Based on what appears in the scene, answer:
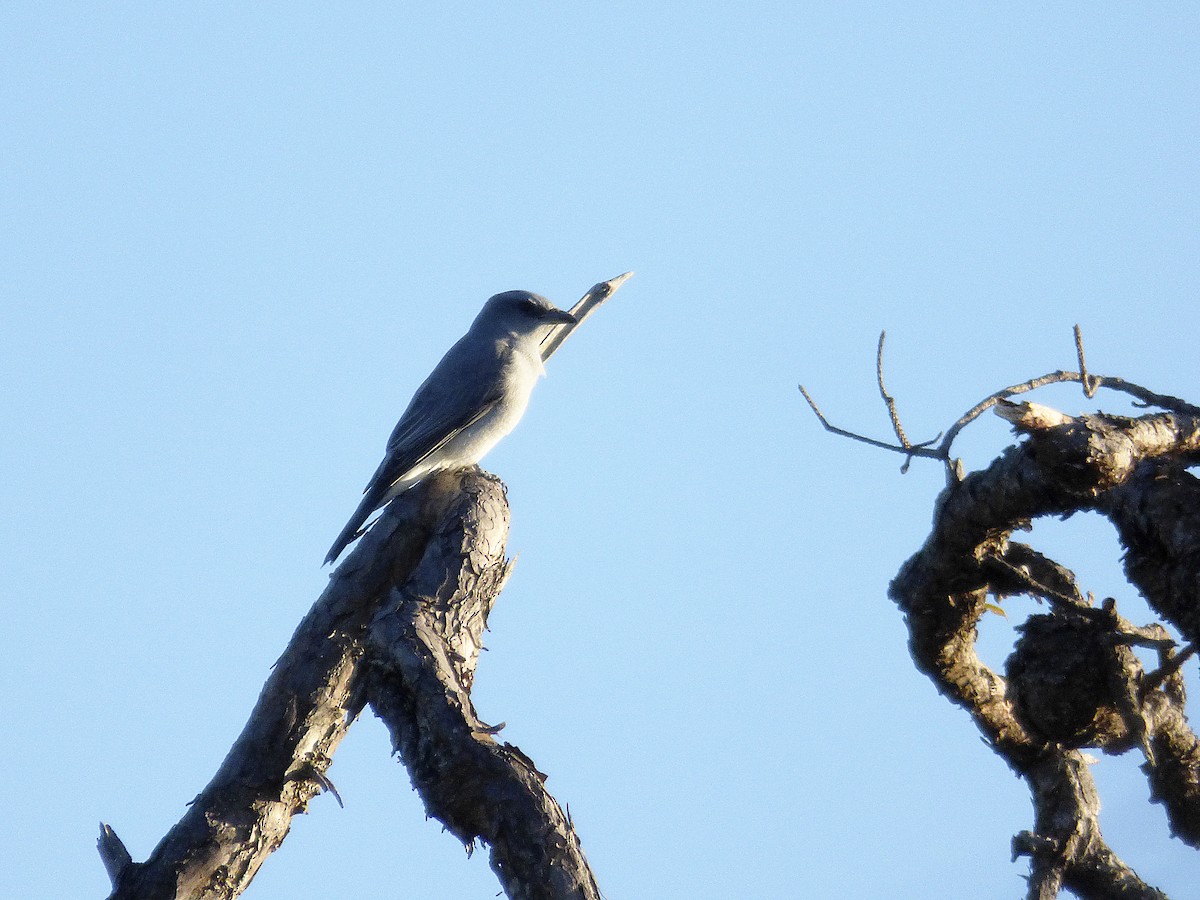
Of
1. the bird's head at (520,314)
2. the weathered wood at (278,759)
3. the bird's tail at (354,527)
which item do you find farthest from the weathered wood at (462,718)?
the bird's head at (520,314)

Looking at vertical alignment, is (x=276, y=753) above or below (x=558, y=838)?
above

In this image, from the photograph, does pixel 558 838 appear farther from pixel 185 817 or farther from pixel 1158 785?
pixel 1158 785

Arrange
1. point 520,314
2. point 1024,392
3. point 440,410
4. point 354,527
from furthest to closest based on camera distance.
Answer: point 520,314, point 440,410, point 354,527, point 1024,392

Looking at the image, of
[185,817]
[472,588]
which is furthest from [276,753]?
[472,588]

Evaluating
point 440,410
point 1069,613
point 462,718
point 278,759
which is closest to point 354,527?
point 440,410

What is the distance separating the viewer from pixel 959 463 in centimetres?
447

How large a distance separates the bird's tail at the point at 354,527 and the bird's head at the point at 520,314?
2099mm

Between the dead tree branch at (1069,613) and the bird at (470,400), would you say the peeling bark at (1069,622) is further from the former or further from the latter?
the bird at (470,400)

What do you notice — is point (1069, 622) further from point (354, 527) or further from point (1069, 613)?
point (354, 527)

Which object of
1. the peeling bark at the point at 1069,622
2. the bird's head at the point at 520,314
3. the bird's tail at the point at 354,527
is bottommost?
the peeling bark at the point at 1069,622

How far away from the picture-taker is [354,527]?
722 centimetres

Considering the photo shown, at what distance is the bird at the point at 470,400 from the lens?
7.64 m

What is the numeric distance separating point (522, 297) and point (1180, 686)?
5.98m

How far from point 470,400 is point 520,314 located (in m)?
1.36
